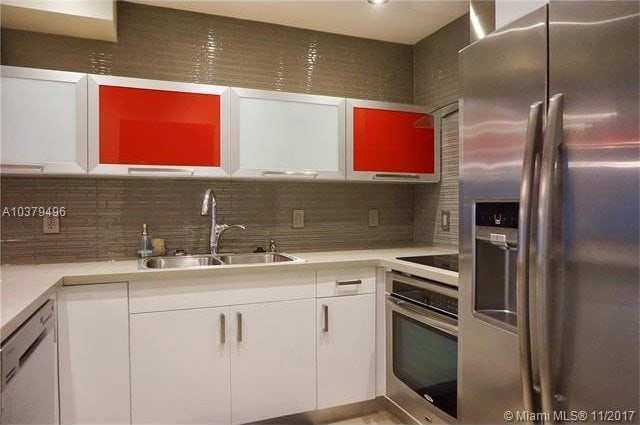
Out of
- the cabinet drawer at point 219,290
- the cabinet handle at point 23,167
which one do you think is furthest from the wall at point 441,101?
the cabinet handle at point 23,167

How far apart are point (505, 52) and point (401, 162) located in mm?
1403

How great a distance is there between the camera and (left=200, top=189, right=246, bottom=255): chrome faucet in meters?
2.27

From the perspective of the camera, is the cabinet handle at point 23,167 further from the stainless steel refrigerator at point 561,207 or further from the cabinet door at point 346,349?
the stainless steel refrigerator at point 561,207

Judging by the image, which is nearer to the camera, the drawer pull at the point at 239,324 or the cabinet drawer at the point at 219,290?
the cabinet drawer at the point at 219,290

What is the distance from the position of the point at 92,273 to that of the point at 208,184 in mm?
894

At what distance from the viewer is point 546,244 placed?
1.00m

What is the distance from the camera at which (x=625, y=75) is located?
87cm

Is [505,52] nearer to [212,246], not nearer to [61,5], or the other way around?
[212,246]

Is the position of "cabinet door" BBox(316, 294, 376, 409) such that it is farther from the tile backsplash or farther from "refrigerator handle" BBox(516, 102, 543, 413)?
"refrigerator handle" BBox(516, 102, 543, 413)

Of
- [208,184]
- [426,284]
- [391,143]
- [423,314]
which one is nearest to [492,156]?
[426,284]

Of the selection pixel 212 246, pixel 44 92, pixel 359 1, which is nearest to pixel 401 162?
pixel 359 1

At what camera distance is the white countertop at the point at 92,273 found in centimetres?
127

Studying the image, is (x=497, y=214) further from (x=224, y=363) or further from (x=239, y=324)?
(x=224, y=363)

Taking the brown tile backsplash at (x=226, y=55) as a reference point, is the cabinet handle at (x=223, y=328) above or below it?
below
